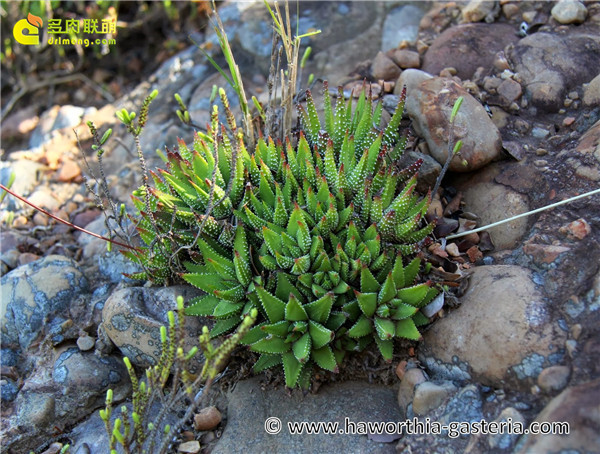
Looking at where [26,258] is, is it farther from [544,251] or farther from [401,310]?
[544,251]

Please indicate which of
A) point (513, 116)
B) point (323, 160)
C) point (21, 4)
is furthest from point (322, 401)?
point (21, 4)

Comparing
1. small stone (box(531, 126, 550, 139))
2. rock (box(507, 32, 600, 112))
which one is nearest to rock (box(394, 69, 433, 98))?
rock (box(507, 32, 600, 112))

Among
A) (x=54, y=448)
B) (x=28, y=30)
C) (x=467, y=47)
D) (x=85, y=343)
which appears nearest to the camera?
(x=54, y=448)

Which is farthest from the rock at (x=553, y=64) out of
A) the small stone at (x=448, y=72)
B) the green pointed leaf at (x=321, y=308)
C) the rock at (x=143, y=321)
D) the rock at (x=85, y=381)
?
the rock at (x=85, y=381)

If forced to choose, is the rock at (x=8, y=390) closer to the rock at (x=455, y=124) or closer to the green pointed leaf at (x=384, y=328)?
the green pointed leaf at (x=384, y=328)

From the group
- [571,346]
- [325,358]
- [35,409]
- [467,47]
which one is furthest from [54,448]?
[467,47]
